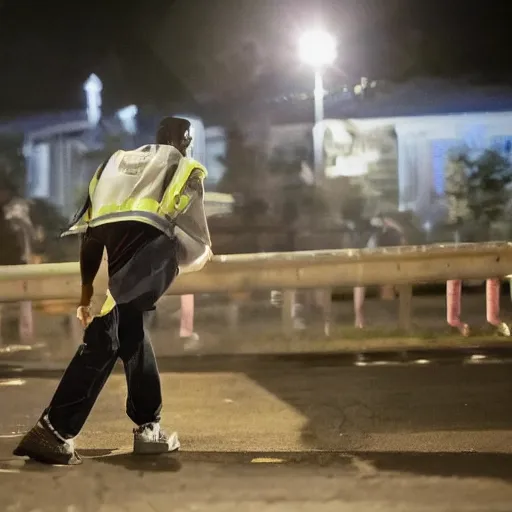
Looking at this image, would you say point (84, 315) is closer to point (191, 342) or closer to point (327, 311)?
point (191, 342)

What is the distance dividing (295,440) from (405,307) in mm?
4046

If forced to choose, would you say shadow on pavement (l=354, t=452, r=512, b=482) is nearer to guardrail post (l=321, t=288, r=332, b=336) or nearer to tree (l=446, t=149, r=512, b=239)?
guardrail post (l=321, t=288, r=332, b=336)

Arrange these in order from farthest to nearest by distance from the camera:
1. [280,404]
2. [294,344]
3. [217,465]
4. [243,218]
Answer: [243,218] < [294,344] < [280,404] < [217,465]

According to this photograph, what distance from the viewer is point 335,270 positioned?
846 centimetres

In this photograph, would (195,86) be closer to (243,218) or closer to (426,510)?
(243,218)

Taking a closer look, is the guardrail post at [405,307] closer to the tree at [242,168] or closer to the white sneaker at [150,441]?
the white sneaker at [150,441]

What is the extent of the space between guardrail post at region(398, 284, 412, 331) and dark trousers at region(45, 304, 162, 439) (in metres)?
4.82

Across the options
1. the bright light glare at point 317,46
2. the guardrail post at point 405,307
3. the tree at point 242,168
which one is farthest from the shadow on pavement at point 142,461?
the tree at point 242,168

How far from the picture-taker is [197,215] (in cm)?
432

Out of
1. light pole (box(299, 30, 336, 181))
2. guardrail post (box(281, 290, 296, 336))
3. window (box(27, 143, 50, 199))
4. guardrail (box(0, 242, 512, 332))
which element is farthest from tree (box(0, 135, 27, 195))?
guardrail post (box(281, 290, 296, 336))

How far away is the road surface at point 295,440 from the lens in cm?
361

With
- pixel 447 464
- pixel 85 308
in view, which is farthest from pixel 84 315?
pixel 447 464

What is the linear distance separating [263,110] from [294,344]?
940cm

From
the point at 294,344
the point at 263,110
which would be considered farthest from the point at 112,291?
the point at 263,110
